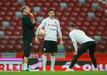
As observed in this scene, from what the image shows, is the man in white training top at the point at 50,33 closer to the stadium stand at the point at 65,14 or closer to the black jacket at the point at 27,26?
the black jacket at the point at 27,26

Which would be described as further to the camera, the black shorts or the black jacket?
the black shorts

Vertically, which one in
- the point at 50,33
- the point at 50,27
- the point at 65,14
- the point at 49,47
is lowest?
the point at 49,47

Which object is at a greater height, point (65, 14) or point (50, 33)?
point (50, 33)

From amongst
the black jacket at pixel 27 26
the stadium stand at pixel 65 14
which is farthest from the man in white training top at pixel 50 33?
the stadium stand at pixel 65 14

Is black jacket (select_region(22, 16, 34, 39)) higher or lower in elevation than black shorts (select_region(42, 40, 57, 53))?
higher

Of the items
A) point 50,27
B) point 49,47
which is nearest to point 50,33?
point 50,27

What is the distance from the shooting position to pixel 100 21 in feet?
64.7

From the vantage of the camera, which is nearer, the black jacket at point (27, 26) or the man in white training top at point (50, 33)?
the black jacket at point (27, 26)

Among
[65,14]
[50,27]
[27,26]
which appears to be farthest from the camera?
[65,14]

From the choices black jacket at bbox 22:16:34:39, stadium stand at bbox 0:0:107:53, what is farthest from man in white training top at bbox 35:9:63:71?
stadium stand at bbox 0:0:107:53

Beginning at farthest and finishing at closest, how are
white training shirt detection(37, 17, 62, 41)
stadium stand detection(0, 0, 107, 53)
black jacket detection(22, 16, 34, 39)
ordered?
stadium stand detection(0, 0, 107, 53)
white training shirt detection(37, 17, 62, 41)
black jacket detection(22, 16, 34, 39)

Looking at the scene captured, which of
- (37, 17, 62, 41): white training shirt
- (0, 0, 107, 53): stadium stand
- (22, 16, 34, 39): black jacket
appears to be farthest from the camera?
(0, 0, 107, 53): stadium stand

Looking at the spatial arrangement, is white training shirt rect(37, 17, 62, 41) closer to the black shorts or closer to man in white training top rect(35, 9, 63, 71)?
man in white training top rect(35, 9, 63, 71)

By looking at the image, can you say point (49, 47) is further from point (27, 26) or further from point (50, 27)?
point (27, 26)
